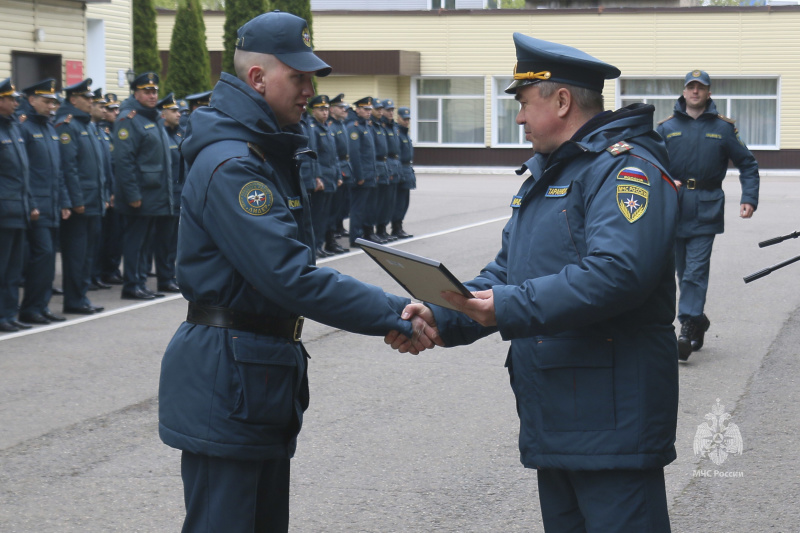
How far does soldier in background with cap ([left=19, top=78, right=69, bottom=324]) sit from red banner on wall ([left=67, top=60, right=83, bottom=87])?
10.7 meters

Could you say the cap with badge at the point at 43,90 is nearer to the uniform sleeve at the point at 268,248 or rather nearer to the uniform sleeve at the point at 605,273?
the uniform sleeve at the point at 268,248

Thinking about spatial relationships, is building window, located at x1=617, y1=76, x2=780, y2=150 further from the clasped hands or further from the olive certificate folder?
the olive certificate folder

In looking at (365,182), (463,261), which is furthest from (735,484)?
(365,182)

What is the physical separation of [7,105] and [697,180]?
255 inches

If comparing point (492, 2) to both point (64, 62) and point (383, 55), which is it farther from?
point (64, 62)

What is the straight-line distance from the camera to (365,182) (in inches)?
680

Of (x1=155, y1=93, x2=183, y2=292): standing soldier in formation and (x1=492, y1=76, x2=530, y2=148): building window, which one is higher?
(x1=492, y1=76, x2=530, y2=148): building window

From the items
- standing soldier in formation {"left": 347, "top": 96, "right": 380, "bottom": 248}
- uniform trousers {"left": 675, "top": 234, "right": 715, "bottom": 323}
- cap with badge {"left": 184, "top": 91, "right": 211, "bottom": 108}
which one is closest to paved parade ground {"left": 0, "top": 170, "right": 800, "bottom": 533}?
uniform trousers {"left": 675, "top": 234, "right": 715, "bottom": 323}

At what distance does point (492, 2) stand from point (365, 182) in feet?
175

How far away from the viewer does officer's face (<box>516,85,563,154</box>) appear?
10.8ft

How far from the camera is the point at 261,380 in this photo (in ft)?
11.1

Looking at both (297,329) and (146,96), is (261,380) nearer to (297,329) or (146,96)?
(297,329)

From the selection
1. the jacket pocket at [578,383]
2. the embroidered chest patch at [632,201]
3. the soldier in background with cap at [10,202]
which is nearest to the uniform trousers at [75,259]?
the soldier in background with cap at [10,202]

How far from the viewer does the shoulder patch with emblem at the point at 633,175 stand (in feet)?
9.96
